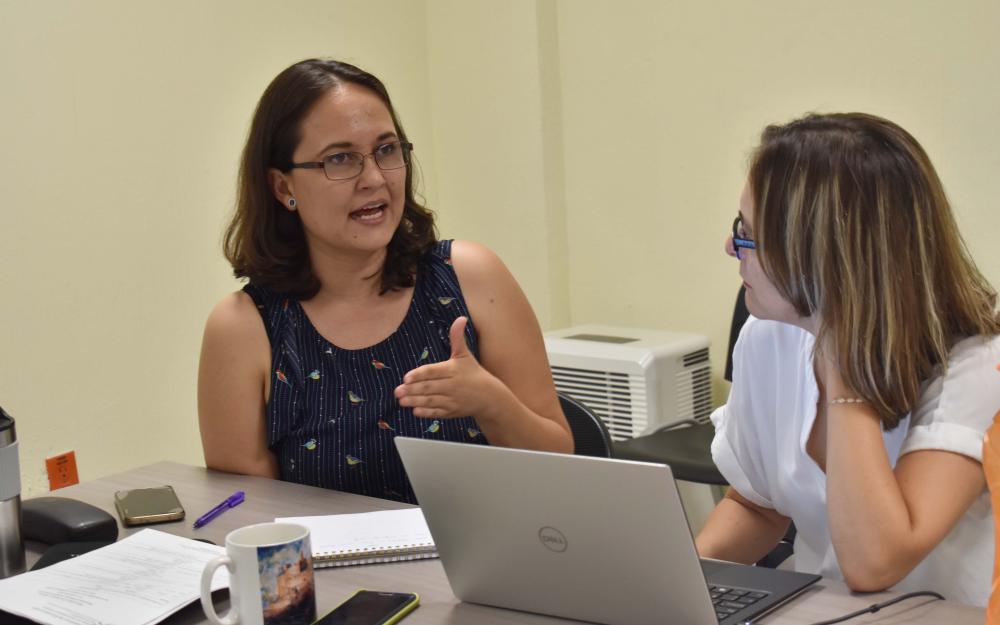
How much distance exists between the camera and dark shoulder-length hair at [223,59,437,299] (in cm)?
191

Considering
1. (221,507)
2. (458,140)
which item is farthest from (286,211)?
(458,140)

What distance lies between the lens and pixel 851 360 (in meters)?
1.38

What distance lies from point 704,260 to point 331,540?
219 cm

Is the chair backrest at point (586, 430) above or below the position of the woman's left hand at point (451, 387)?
below

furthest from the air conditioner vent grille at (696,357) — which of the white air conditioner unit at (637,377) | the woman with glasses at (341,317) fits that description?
the woman with glasses at (341,317)

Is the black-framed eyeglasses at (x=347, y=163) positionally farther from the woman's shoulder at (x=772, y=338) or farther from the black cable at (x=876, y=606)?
the black cable at (x=876, y=606)

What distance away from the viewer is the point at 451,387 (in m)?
1.58

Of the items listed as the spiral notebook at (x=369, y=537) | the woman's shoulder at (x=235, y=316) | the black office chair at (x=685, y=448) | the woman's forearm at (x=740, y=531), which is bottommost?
the black office chair at (x=685, y=448)

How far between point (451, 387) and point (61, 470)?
6.16 ft

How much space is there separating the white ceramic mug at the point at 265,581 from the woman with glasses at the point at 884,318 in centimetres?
64

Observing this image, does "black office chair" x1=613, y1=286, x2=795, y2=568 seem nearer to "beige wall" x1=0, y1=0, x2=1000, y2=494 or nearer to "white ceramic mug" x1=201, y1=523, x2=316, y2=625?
"beige wall" x1=0, y1=0, x2=1000, y2=494

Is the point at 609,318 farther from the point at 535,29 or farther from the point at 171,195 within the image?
the point at 171,195

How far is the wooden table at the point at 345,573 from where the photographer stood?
1175 mm

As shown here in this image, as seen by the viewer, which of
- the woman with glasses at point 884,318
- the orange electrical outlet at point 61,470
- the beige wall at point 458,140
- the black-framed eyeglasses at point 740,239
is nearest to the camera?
the woman with glasses at point 884,318
